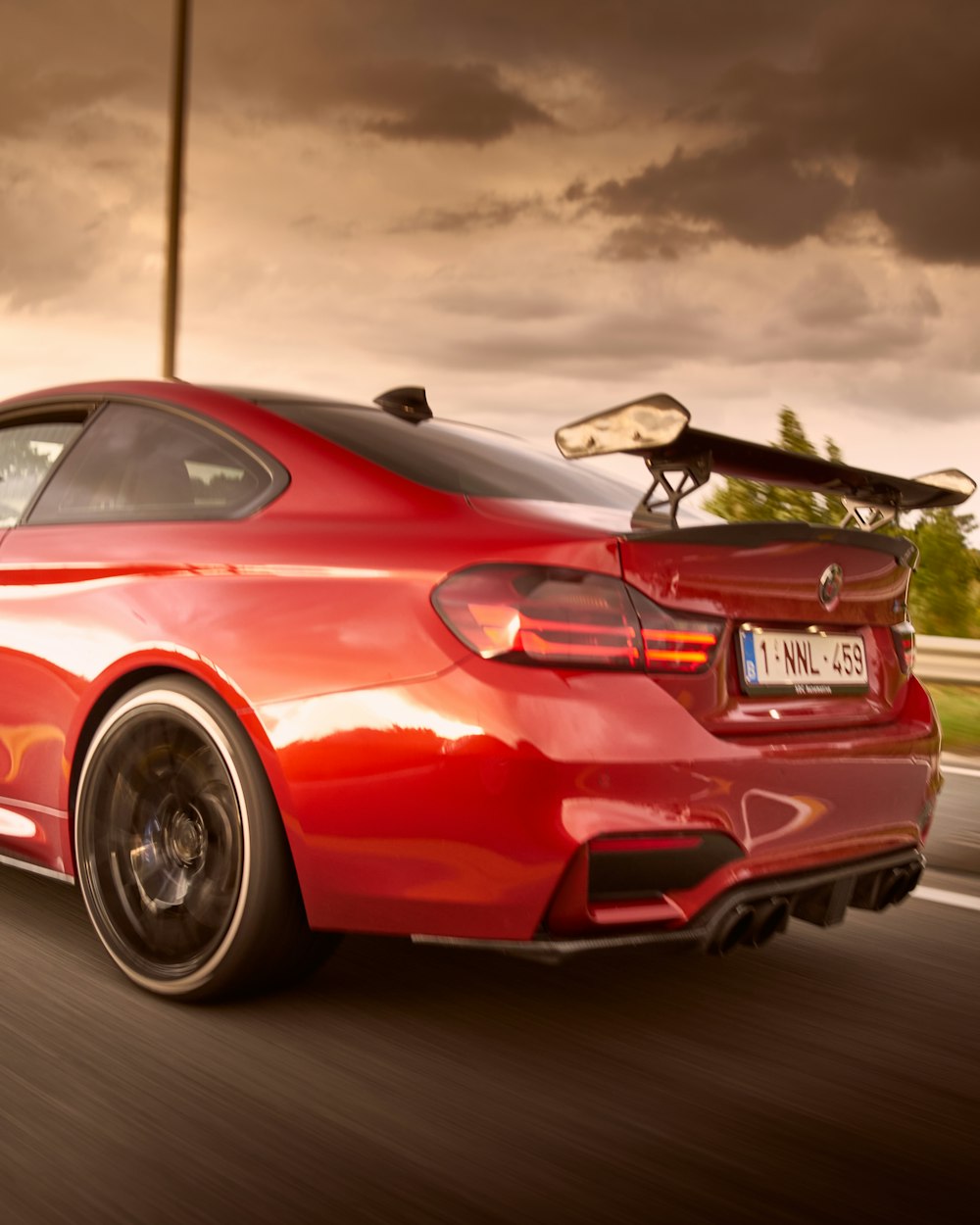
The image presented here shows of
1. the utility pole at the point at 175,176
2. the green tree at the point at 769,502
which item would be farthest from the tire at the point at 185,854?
the green tree at the point at 769,502

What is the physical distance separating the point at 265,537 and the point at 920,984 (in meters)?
2.02

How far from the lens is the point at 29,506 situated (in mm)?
4152

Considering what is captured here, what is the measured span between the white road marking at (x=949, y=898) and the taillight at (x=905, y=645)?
3.85 ft

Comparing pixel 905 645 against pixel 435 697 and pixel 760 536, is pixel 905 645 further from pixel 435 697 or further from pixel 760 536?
pixel 435 697

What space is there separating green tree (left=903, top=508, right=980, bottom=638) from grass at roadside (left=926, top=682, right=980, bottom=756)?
163 inches

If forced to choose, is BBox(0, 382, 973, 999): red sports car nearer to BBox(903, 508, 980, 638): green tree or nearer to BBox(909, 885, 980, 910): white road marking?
BBox(909, 885, 980, 910): white road marking

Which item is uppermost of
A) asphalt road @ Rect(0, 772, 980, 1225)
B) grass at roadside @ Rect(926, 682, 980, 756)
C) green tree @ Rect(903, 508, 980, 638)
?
green tree @ Rect(903, 508, 980, 638)

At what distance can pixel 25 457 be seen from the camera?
14.2 ft

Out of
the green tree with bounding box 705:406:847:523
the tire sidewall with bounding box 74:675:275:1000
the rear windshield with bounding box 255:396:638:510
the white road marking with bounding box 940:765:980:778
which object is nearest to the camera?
the tire sidewall with bounding box 74:675:275:1000

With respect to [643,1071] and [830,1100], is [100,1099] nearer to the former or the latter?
[643,1071]

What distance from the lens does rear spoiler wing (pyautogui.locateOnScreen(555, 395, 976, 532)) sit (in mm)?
3086

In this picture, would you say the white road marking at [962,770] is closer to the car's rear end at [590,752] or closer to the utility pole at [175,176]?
the car's rear end at [590,752]

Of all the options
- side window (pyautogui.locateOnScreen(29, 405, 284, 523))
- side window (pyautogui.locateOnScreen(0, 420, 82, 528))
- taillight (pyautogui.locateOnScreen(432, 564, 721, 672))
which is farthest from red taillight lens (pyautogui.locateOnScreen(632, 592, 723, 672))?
side window (pyautogui.locateOnScreen(0, 420, 82, 528))

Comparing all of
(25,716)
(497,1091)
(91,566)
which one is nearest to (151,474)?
(91,566)
